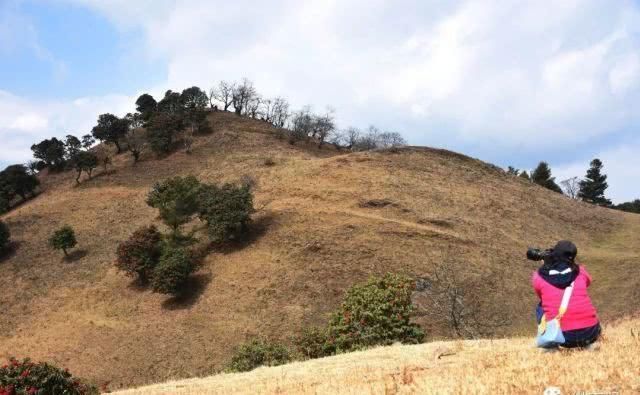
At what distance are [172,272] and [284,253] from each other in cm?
752

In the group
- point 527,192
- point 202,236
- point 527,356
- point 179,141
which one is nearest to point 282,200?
point 202,236

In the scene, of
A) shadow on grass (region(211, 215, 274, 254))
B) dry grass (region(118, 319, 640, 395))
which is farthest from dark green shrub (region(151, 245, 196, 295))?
dry grass (region(118, 319, 640, 395))

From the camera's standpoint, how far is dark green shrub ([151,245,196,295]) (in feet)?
115

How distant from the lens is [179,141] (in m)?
71.0

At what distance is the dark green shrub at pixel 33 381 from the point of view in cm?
1276

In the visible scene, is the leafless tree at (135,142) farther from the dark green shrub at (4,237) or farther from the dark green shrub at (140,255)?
the dark green shrub at (140,255)

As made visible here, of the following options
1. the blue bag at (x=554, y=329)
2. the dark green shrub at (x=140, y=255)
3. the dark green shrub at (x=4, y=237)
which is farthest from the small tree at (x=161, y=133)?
the blue bag at (x=554, y=329)

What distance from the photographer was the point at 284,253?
126 ft

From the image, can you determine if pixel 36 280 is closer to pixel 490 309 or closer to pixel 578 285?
pixel 490 309

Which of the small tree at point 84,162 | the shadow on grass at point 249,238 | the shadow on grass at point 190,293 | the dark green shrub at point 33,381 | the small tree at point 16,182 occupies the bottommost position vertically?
the shadow on grass at point 190,293

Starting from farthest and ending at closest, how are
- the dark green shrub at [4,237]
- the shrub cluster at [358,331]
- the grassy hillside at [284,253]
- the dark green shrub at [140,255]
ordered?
the dark green shrub at [4,237]
the dark green shrub at [140,255]
the grassy hillside at [284,253]
the shrub cluster at [358,331]

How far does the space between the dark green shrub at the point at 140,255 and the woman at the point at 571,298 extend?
1327 inches

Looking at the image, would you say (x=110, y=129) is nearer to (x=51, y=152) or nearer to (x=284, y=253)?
(x=51, y=152)

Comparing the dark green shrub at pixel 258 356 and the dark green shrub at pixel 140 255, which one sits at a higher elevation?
the dark green shrub at pixel 140 255
